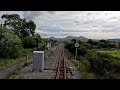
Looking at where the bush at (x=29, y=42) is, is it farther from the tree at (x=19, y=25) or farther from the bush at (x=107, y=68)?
the bush at (x=107, y=68)

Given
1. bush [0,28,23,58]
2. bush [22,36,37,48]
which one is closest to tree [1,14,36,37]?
bush [22,36,37,48]

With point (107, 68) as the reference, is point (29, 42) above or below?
below

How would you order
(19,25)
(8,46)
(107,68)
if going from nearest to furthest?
(107,68)
(8,46)
(19,25)

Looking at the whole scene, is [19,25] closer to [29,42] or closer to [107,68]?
[29,42]

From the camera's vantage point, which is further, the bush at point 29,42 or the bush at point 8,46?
the bush at point 29,42

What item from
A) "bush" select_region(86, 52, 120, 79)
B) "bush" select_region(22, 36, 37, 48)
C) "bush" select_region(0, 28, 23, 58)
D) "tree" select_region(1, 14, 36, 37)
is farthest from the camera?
"tree" select_region(1, 14, 36, 37)

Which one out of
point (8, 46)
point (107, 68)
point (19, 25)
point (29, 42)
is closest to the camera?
point (107, 68)

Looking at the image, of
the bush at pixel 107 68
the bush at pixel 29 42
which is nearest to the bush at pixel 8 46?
the bush at pixel 107 68

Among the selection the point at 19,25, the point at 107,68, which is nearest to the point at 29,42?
the point at 19,25

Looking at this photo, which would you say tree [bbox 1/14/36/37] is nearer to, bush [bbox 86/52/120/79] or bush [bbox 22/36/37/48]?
bush [bbox 22/36/37/48]

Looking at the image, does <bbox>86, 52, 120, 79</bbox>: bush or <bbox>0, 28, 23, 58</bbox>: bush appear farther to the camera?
<bbox>0, 28, 23, 58</bbox>: bush
